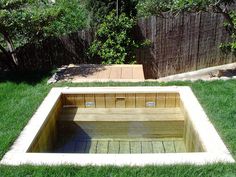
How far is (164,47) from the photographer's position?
9469 millimetres

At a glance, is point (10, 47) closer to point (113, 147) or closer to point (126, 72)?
point (126, 72)

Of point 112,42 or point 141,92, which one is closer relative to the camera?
point 141,92

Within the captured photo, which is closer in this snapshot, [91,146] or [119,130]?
[91,146]

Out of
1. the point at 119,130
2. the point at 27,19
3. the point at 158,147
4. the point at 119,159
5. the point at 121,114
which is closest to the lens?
the point at 119,159

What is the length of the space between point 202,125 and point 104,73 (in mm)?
3243

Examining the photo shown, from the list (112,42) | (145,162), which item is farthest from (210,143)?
(112,42)

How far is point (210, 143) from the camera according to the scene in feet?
15.6

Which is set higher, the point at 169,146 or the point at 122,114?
the point at 122,114

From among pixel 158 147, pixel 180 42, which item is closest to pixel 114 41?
pixel 180 42

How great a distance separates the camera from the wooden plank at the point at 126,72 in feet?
25.7

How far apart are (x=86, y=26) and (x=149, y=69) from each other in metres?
2.04

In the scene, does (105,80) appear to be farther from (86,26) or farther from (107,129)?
(86,26)

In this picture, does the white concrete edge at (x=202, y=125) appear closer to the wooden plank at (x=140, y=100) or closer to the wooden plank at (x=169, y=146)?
the wooden plank at (x=169, y=146)

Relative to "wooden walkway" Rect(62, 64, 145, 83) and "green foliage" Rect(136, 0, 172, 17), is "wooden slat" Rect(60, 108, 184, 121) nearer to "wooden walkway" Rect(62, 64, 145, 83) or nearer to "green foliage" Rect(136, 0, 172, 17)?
"wooden walkway" Rect(62, 64, 145, 83)
